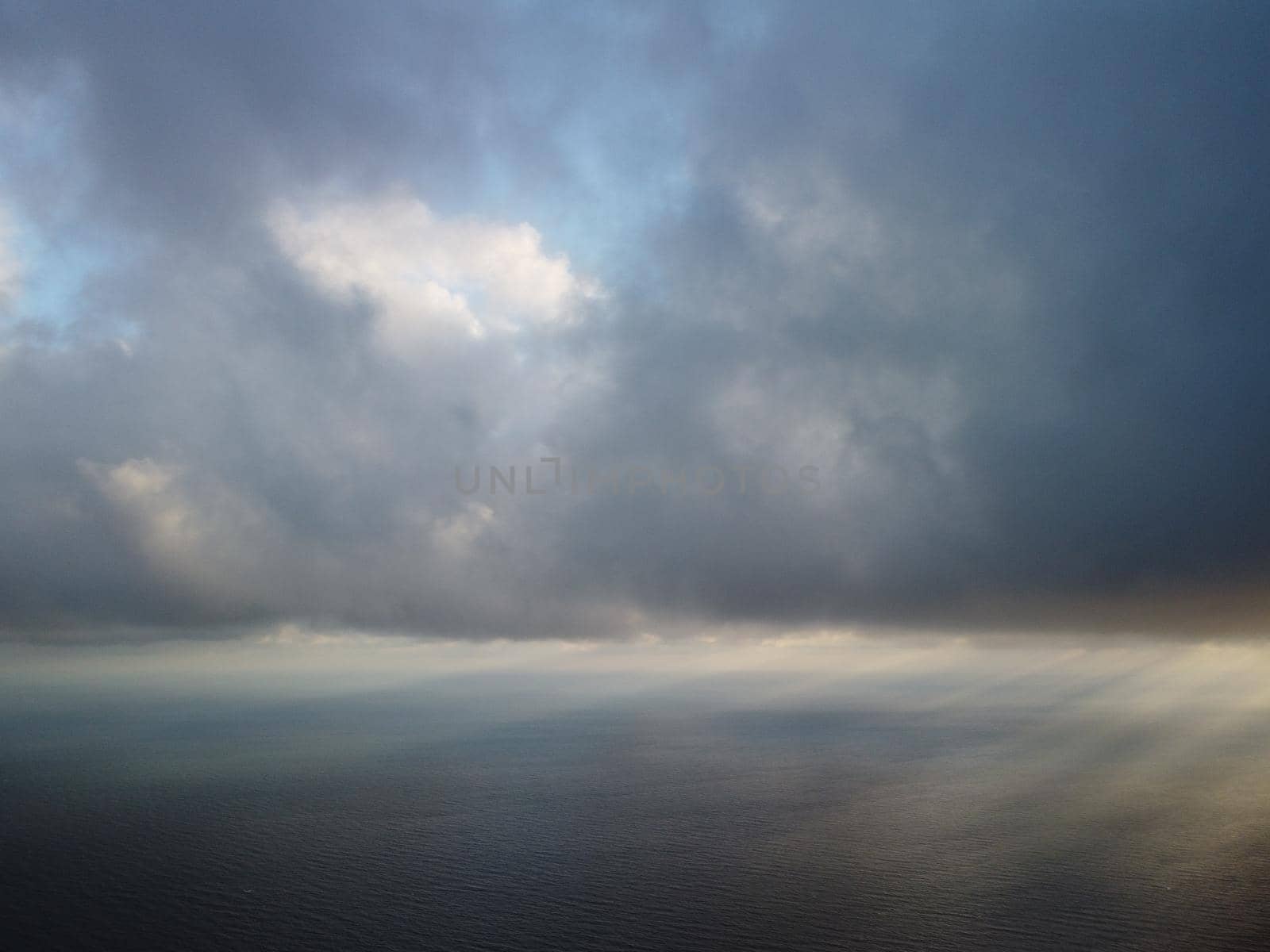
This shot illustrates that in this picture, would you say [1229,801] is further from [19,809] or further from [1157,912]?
[19,809]

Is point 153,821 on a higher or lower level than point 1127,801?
higher

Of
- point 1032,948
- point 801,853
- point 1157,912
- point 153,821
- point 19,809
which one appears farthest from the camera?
point 19,809

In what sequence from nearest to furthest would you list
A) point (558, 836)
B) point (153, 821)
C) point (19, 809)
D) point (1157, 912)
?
point (1157, 912) < point (558, 836) < point (153, 821) < point (19, 809)

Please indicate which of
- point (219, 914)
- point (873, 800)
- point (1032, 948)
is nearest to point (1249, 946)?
point (1032, 948)

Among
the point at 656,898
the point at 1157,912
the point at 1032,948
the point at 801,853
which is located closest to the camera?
the point at 1032,948

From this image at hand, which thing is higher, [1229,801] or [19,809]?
[19,809]

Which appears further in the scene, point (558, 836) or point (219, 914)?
point (558, 836)

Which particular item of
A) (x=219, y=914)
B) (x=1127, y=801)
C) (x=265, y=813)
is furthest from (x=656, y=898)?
(x=1127, y=801)

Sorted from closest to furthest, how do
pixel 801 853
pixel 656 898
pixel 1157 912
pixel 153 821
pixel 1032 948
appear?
1. pixel 1032 948
2. pixel 1157 912
3. pixel 656 898
4. pixel 801 853
5. pixel 153 821

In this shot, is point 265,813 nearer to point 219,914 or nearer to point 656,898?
point 219,914
